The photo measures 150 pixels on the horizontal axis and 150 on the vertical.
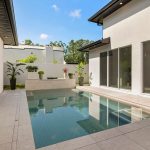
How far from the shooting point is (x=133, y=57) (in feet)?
29.6

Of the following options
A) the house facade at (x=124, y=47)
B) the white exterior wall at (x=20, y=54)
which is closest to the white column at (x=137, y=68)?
the house facade at (x=124, y=47)

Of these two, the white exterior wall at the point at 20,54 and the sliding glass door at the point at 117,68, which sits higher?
the white exterior wall at the point at 20,54

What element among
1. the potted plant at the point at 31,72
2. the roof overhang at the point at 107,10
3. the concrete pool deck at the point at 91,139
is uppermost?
the roof overhang at the point at 107,10

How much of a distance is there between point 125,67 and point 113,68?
4.42 feet

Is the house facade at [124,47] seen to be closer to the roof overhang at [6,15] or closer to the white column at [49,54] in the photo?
the roof overhang at [6,15]

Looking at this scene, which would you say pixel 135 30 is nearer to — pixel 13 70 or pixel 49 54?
pixel 13 70

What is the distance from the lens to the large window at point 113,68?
35.4ft

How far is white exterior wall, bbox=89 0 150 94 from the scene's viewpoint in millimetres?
8220

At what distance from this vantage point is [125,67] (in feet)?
32.3

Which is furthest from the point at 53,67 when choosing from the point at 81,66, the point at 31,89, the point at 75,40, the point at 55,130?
the point at 75,40

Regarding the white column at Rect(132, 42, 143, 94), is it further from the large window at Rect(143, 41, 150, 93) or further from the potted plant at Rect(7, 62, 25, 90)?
the potted plant at Rect(7, 62, 25, 90)

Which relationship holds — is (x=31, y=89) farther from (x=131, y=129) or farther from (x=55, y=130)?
(x=131, y=129)

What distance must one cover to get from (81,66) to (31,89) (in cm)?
589

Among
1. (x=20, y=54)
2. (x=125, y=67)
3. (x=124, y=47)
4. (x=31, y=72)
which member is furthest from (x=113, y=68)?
(x=20, y=54)
